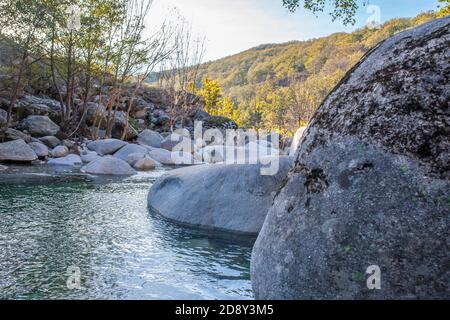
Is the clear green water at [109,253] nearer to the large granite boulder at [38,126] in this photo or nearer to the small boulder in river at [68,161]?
the small boulder in river at [68,161]

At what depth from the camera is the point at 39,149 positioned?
1513 cm

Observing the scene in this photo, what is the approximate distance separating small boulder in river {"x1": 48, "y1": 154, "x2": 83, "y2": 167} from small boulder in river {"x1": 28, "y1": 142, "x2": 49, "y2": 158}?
0.75 m

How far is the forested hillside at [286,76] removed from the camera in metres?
49.5

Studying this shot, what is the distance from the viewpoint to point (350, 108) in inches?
121

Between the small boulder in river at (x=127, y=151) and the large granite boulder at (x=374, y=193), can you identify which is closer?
the large granite boulder at (x=374, y=193)

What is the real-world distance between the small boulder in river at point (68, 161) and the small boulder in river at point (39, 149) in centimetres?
75

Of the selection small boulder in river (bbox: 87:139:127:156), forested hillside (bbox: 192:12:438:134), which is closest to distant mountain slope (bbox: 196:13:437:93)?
forested hillside (bbox: 192:12:438:134)

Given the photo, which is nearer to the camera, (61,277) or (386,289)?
(386,289)

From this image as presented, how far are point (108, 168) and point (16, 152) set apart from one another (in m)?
3.22

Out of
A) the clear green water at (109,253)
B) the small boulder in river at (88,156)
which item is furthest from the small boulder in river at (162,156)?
the clear green water at (109,253)

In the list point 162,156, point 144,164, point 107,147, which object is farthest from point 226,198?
point 107,147
